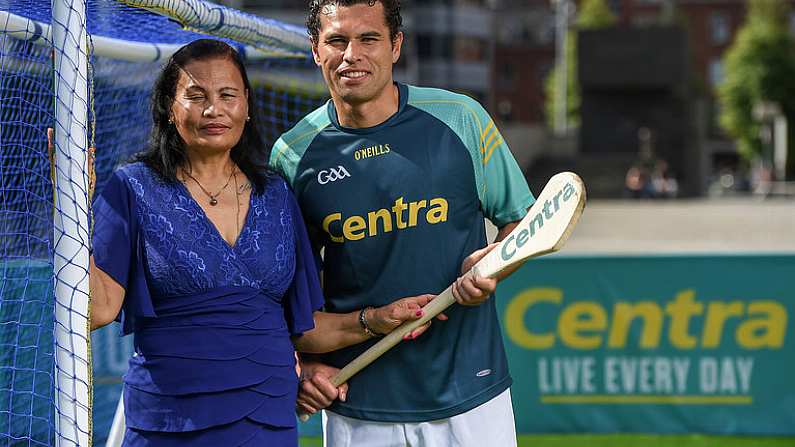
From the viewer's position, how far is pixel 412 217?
254 cm

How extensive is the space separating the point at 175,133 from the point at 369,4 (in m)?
0.55

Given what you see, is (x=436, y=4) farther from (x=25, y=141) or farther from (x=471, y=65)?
(x=25, y=141)

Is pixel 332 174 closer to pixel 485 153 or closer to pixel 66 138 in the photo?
pixel 485 153

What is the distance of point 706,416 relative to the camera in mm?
5758

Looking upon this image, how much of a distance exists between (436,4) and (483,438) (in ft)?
154

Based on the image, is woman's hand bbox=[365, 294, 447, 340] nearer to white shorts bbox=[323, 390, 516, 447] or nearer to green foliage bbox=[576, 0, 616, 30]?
white shorts bbox=[323, 390, 516, 447]

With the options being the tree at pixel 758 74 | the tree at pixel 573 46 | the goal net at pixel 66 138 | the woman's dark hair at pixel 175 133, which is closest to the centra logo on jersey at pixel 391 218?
the woman's dark hair at pixel 175 133

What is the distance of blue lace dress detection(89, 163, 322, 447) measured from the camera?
222cm

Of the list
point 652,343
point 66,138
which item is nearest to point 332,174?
point 66,138

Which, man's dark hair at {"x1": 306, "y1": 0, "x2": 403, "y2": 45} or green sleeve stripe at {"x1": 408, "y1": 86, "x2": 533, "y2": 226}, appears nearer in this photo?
man's dark hair at {"x1": 306, "y1": 0, "x2": 403, "y2": 45}

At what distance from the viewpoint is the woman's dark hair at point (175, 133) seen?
234 centimetres

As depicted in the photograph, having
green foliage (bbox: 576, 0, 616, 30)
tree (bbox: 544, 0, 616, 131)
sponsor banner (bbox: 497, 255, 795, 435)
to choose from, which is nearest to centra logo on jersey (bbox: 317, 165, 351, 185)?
sponsor banner (bbox: 497, 255, 795, 435)

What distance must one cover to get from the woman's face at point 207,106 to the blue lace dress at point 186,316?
0.40 feet

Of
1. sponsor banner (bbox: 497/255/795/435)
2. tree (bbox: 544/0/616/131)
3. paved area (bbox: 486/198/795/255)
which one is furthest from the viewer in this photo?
tree (bbox: 544/0/616/131)
